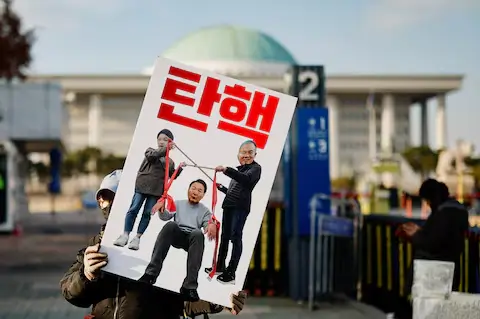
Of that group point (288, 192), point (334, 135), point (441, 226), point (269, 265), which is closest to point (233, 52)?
point (334, 135)

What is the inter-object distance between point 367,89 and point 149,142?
12693cm

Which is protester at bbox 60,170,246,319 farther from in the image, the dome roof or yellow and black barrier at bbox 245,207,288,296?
the dome roof

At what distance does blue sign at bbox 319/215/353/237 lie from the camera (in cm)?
1226

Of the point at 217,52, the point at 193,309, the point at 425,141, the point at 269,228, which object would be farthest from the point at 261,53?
the point at 193,309

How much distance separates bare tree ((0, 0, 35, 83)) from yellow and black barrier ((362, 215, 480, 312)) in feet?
105

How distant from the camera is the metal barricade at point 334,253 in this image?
12.3 m

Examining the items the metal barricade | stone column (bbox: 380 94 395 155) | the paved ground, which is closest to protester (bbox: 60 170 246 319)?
the paved ground

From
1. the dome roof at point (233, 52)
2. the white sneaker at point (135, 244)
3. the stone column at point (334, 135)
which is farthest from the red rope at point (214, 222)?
the stone column at point (334, 135)

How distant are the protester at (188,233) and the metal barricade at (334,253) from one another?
27.1ft

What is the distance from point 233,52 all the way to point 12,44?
93806 millimetres

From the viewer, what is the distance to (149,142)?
156 inches

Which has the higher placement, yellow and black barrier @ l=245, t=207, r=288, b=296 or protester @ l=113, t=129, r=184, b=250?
protester @ l=113, t=129, r=184, b=250

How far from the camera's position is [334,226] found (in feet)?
40.3

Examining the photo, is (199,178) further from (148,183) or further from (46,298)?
(46,298)
